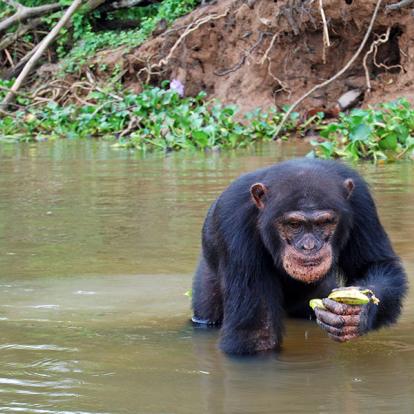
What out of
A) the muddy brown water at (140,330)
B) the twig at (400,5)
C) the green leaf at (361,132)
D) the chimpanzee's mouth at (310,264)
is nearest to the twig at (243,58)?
the twig at (400,5)

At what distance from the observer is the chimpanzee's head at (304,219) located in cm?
435

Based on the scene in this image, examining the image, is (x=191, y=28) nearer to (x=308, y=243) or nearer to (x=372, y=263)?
(x=372, y=263)

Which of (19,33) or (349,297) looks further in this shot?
(19,33)

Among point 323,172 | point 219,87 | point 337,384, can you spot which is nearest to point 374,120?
point 219,87

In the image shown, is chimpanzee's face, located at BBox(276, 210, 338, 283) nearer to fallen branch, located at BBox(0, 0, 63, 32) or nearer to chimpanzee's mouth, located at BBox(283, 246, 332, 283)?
chimpanzee's mouth, located at BBox(283, 246, 332, 283)

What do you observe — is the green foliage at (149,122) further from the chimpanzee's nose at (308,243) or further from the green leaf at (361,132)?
the chimpanzee's nose at (308,243)

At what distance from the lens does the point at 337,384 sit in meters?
4.03

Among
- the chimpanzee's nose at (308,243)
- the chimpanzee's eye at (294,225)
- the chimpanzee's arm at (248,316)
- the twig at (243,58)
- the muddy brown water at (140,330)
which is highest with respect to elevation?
the twig at (243,58)

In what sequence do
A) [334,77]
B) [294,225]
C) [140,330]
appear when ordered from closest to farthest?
[294,225] < [140,330] < [334,77]

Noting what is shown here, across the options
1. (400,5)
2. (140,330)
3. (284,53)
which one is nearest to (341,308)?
(140,330)

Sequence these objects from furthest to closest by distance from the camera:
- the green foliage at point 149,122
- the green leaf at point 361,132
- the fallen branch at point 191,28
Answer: the fallen branch at point 191,28
the green foliage at point 149,122
the green leaf at point 361,132

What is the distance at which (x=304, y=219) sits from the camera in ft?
14.3

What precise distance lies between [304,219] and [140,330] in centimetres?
122

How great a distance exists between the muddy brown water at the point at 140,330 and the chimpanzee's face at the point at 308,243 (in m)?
0.42
